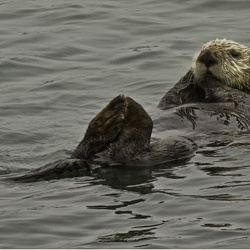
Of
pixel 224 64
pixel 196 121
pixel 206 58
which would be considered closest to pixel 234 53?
pixel 224 64

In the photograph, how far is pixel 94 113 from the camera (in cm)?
944

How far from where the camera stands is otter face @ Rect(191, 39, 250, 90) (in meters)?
8.09

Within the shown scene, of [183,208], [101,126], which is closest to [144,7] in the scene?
[101,126]

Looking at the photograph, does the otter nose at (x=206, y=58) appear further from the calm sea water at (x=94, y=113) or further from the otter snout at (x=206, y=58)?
the calm sea water at (x=94, y=113)

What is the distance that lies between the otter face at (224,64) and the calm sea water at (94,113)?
1.02 m

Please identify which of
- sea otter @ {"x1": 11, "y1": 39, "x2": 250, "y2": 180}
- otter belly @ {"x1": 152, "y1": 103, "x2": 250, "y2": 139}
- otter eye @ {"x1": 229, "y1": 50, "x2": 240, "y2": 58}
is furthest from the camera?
otter eye @ {"x1": 229, "y1": 50, "x2": 240, "y2": 58}

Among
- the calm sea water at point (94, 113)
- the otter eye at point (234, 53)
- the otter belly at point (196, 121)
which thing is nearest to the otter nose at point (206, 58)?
the otter eye at point (234, 53)

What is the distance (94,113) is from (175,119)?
2.04m

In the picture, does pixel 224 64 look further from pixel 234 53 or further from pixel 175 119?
pixel 175 119

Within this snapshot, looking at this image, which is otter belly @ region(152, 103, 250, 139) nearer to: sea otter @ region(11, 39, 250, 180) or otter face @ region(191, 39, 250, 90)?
sea otter @ region(11, 39, 250, 180)

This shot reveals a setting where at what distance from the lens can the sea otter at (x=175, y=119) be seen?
673cm

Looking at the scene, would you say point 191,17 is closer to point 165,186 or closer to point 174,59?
point 174,59

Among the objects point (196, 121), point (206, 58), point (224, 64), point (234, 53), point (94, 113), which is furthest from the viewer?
point (94, 113)

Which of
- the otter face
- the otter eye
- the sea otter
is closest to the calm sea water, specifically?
the sea otter
